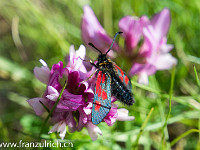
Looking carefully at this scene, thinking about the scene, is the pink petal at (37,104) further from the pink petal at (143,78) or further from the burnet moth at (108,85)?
the pink petal at (143,78)

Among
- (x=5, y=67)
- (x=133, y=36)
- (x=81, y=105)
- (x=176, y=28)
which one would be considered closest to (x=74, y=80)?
(x=81, y=105)

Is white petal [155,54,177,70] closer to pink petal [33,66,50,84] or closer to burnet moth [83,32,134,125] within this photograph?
burnet moth [83,32,134,125]

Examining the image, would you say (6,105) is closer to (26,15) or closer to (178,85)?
(26,15)

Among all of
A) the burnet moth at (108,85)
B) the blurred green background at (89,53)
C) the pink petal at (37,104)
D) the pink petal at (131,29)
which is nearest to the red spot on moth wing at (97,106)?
the burnet moth at (108,85)

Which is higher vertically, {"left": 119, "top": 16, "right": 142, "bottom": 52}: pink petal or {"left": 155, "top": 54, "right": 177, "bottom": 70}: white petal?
{"left": 119, "top": 16, "right": 142, "bottom": 52}: pink petal

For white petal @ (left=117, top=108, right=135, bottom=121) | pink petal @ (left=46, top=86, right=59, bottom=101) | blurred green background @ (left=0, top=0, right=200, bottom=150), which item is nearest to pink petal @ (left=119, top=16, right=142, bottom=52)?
blurred green background @ (left=0, top=0, right=200, bottom=150)

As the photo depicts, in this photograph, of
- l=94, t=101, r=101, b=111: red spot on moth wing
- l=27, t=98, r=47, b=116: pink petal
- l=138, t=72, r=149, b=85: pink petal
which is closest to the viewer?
l=94, t=101, r=101, b=111: red spot on moth wing
